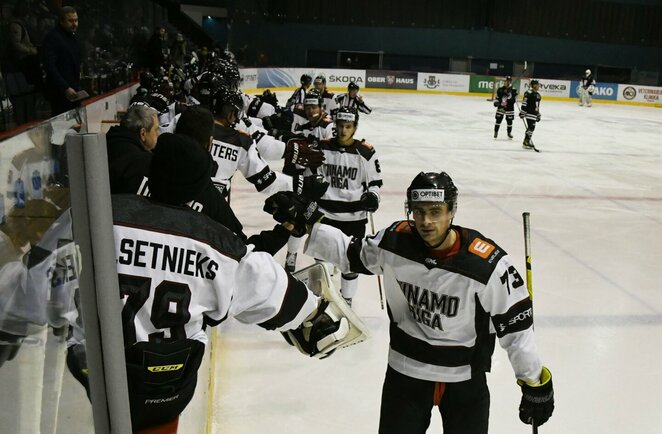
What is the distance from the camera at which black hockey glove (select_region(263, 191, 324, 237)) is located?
2299 mm

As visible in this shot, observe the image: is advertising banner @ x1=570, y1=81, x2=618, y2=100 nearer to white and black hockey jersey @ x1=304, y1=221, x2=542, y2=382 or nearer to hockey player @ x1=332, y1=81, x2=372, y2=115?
hockey player @ x1=332, y1=81, x2=372, y2=115

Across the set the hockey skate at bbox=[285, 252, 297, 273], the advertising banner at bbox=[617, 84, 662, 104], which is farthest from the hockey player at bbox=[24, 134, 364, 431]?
the advertising banner at bbox=[617, 84, 662, 104]

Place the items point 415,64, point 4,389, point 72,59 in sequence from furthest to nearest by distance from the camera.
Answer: point 415,64
point 72,59
point 4,389

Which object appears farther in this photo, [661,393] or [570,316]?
[570,316]

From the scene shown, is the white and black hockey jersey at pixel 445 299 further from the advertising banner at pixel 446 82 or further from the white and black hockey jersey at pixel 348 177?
the advertising banner at pixel 446 82

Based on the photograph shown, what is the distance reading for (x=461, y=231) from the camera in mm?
2385

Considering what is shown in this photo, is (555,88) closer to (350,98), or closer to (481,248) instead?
(350,98)

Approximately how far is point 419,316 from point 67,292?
154 centimetres

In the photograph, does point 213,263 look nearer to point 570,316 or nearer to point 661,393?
point 661,393

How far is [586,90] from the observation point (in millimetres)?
23062

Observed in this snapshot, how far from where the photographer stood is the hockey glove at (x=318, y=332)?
1937 mm

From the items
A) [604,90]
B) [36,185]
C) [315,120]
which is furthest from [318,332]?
[604,90]

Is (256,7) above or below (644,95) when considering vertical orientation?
above

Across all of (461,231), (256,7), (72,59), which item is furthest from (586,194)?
(256,7)
